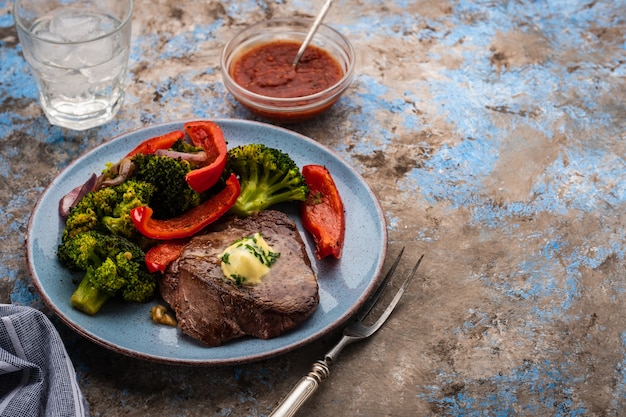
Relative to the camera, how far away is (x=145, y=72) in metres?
4.96

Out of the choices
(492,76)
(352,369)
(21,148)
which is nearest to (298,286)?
(352,369)

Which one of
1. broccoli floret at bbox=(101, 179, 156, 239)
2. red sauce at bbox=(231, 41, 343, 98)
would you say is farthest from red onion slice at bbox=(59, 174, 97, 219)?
red sauce at bbox=(231, 41, 343, 98)

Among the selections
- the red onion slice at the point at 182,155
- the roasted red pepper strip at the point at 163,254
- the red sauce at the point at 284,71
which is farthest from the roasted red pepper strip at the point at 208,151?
the red sauce at the point at 284,71

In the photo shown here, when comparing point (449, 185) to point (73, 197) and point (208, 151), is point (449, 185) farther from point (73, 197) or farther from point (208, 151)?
point (73, 197)

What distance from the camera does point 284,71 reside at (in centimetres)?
468

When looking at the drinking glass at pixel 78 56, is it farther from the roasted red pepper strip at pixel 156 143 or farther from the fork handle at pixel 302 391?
the fork handle at pixel 302 391

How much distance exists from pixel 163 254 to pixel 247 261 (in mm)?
508

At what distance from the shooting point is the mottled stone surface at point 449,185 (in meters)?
3.21

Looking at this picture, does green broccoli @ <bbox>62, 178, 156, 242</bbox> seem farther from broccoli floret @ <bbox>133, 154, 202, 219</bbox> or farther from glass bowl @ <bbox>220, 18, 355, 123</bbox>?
glass bowl @ <bbox>220, 18, 355, 123</bbox>

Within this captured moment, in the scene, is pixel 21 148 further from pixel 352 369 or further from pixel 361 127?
pixel 352 369

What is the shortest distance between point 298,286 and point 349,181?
0.91 meters

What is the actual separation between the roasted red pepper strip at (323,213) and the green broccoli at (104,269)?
886 mm

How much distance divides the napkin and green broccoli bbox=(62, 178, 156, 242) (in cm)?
52

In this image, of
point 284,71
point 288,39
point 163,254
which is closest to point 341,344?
point 163,254
